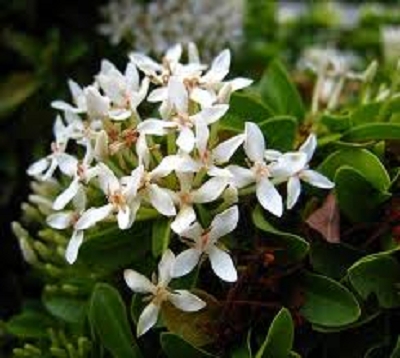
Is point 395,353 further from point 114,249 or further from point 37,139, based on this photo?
point 37,139

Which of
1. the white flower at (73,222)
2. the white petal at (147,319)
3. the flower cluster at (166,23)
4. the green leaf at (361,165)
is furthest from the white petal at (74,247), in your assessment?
the flower cluster at (166,23)

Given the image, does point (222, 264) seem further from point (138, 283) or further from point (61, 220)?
point (61, 220)

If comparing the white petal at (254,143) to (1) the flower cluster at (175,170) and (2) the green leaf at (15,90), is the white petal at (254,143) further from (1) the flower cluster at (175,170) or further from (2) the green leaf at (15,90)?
(2) the green leaf at (15,90)

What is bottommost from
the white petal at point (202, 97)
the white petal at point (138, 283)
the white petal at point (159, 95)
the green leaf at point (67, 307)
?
the green leaf at point (67, 307)

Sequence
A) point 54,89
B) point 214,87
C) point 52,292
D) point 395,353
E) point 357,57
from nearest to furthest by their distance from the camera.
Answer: point 395,353 → point 214,87 → point 52,292 → point 54,89 → point 357,57

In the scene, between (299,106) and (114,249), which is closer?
(114,249)

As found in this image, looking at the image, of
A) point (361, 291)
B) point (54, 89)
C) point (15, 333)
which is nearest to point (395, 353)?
point (361, 291)

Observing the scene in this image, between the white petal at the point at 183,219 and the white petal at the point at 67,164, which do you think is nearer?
the white petal at the point at 183,219

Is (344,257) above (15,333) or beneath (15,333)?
above

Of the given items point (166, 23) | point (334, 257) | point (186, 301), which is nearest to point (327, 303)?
point (334, 257)
